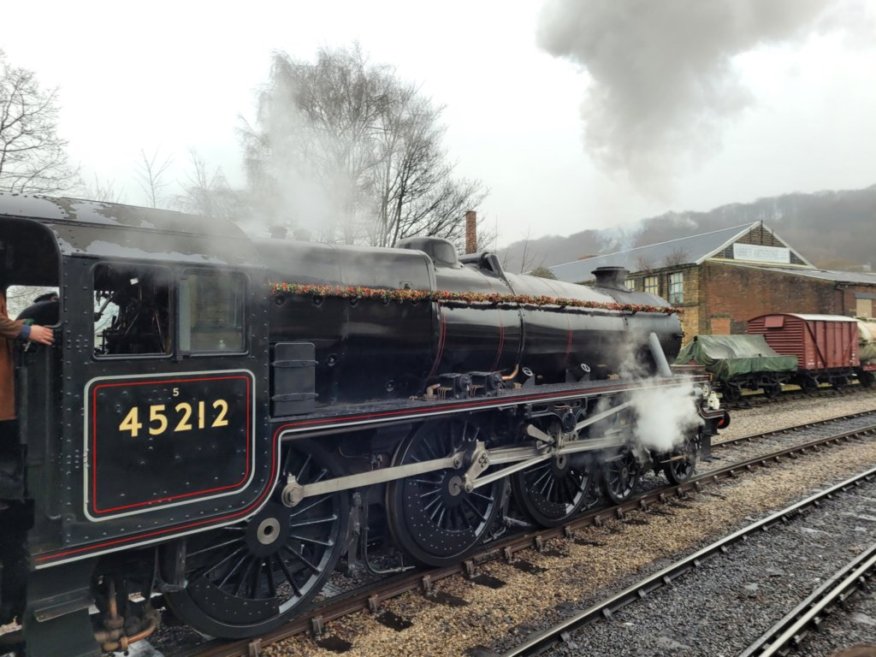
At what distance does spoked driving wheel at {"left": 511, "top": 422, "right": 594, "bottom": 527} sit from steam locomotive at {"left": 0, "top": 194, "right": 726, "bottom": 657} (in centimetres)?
6

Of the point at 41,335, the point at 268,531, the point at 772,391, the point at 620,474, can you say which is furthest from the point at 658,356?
the point at 772,391

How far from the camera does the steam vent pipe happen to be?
8453 mm

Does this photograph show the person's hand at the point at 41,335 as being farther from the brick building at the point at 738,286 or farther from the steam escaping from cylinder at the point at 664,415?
the brick building at the point at 738,286

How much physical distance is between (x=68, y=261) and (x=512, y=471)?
445 centimetres

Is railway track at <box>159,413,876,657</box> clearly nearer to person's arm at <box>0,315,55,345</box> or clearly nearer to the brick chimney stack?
person's arm at <box>0,315,55,345</box>

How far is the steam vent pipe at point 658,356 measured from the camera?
845 centimetres

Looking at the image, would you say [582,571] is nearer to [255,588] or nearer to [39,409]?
[255,588]

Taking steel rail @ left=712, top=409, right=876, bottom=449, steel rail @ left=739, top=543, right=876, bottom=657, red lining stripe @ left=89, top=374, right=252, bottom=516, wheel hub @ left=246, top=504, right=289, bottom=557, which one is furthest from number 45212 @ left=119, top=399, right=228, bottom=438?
steel rail @ left=712, top=409, right=876, bottom=449

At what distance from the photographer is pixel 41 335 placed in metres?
3.12

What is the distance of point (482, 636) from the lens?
4520mm

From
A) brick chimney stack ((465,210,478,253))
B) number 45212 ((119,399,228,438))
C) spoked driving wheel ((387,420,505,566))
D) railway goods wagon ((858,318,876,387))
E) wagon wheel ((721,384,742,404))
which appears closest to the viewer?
number 45212 ((119,399,228,438))

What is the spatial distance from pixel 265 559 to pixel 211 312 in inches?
80.0

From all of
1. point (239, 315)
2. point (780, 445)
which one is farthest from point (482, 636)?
point (780, 445)

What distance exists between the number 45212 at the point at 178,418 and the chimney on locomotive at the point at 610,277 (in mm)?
6828
